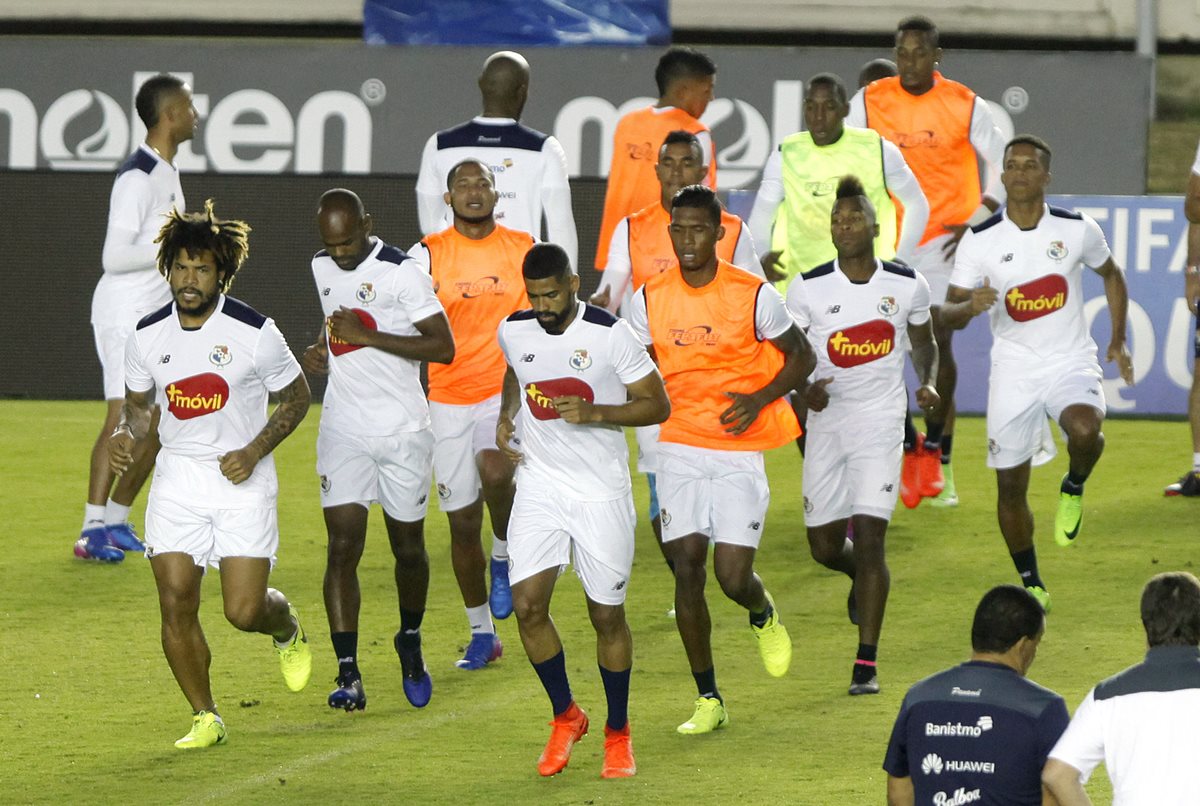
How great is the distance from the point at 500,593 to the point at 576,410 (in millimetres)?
2824

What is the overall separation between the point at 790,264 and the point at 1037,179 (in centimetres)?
189

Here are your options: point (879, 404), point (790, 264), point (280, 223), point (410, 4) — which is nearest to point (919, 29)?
point (790, 264)

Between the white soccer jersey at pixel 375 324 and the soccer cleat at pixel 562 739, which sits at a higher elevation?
the white soccer jersey at pixel 375 324

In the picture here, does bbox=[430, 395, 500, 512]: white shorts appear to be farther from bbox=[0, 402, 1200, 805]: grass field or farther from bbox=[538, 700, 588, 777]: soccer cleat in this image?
bbox=[538, 700, 588, 777]: soccer cleat

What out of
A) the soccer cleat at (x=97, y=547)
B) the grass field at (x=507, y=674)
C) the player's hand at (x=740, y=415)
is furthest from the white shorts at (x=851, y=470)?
the soccer cleat at (x=97, y=547)

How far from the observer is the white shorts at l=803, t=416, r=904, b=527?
8.79m

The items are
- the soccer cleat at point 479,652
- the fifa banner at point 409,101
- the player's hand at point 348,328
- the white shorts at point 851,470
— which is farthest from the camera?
the fifa banner at point 409,101

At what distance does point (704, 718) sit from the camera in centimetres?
809

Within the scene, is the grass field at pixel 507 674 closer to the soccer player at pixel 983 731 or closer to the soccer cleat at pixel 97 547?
the soccer cleat at pixel 97 547

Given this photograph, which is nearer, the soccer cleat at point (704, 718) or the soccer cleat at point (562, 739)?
the soccer cleat at point (562, 739)

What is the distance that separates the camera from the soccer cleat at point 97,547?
450 inches

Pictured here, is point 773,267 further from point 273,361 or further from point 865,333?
point 273,361

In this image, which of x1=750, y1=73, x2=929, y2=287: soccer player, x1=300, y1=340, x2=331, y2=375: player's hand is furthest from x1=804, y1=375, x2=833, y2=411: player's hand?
x1=750, y1=73, x2=929, y2=287: soccer player

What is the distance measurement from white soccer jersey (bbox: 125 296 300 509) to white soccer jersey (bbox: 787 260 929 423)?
2521 millimetres
